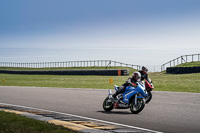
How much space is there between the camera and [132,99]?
1111 cm

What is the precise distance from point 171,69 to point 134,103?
35408 mm

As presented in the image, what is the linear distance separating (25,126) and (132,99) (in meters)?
3.94

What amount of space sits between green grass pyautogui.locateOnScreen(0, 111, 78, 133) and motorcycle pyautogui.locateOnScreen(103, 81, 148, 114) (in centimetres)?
331

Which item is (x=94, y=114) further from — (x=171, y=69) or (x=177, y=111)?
(x=171, y=69)

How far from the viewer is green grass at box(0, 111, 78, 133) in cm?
797

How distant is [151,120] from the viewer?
381 inches

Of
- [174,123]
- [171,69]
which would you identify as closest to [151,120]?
[174,123]

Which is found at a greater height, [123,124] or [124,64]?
[124,64]

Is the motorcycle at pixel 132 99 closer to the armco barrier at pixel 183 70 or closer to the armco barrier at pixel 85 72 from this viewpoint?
the armco barrier at pixel 85 72

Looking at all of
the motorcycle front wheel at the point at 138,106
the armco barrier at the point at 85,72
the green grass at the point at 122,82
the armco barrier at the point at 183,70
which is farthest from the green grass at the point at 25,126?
the armco barrier at the point at 183,70

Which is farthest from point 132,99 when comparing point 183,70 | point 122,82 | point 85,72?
point 85,72

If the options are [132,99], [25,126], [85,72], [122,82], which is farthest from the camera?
[85,72]

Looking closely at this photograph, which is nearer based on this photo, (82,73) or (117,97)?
(117,97)

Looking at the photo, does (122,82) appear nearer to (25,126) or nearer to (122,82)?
(122,82)
